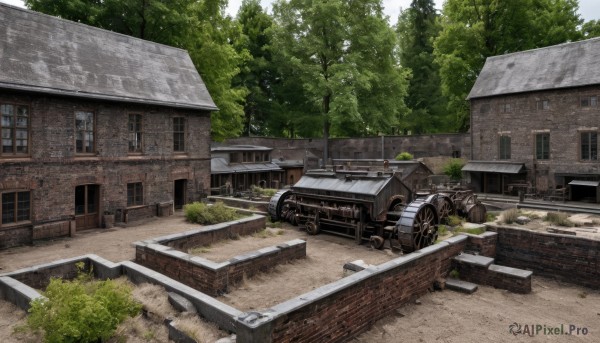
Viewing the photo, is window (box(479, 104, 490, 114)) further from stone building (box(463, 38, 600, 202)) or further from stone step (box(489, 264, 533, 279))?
stone step (box(489, 264, 533, 279))

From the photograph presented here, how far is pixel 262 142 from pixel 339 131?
13.0m

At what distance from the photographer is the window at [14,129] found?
13.2 metres

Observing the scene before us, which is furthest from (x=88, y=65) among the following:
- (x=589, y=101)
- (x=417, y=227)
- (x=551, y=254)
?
(x=589, y=101)

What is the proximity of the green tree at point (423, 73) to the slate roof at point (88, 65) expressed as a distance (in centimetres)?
2627

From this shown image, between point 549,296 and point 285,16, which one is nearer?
point 549,296

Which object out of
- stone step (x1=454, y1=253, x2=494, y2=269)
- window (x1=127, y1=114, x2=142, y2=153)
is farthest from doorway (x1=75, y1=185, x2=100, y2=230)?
stone step (x1=454, y1=253, x2=494, y2=269)

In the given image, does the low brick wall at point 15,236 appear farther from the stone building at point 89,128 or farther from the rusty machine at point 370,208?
the rusty machine at point 370,208

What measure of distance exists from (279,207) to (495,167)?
16238 mm

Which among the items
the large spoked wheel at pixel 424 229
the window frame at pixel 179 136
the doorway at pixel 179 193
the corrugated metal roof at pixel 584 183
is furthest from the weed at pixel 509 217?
the window frame at pixel 179 136

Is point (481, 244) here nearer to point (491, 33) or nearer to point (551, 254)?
point (551, 254)

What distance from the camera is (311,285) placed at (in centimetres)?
950

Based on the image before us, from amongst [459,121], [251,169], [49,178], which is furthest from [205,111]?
[459,121]

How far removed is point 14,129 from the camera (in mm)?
13453

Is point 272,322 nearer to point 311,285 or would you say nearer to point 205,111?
point 311,285
